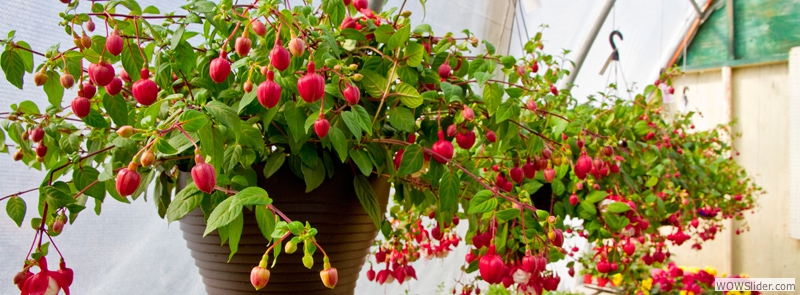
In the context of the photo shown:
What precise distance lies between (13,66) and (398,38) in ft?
0.96

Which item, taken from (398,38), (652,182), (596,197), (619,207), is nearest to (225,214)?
(398,38)

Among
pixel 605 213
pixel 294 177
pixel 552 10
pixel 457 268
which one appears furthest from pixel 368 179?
pixel 552 10

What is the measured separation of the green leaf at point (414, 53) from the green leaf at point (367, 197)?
11 cm

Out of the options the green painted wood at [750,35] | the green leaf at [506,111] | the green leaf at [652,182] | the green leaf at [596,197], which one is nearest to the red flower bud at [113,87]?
the green leaf at [506,111]

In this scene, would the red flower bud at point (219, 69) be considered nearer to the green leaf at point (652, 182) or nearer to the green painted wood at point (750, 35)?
the green leaf at point (652, 182)

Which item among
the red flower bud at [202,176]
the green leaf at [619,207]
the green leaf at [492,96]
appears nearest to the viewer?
the red flower bud at [202,176]

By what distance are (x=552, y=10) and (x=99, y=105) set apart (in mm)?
1807

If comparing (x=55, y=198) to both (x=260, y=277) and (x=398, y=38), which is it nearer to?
(x=260, y=277)

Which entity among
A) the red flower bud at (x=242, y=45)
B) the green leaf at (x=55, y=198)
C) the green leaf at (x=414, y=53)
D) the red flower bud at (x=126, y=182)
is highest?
the green leaf at (x=414, y=53)

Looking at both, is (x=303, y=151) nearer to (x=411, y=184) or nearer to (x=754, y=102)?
(x=411, y=184)

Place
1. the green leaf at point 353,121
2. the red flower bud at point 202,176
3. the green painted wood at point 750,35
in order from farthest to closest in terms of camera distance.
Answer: the green painted wood at point 750,35 < the green leaf at point 353,121 < the red flower bud at point 202,176

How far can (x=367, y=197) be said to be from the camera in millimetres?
490

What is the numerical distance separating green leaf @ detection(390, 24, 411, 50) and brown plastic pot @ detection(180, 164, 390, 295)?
0.12 meters

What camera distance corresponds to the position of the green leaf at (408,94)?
0.46m
